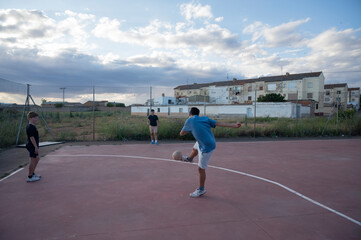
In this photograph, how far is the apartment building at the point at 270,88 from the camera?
5466cm

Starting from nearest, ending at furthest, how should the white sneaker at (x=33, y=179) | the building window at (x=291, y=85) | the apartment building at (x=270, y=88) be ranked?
the white sneaker at (x=33, y=179), the apartment building at (x=270, y=88), the building window at (x=291, y=85)

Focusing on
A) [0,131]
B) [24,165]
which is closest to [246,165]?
[24,165]

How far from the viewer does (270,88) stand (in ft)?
196

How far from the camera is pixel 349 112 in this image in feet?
61.3

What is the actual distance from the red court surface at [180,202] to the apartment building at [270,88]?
135ft

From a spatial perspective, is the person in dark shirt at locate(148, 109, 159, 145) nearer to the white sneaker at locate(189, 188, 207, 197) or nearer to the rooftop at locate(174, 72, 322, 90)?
the white sneaker at locate(189, 188, 207, 197)

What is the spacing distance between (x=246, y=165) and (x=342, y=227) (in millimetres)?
4273

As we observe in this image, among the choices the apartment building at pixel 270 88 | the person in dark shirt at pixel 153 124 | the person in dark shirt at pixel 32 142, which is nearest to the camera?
the person in dark shirt at pixel 32 142

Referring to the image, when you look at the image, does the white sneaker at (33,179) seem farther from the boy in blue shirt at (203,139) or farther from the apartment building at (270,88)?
the apartment building at (270,88)

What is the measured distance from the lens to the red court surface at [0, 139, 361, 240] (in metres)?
3.66

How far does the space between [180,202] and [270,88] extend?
6066 centimetres

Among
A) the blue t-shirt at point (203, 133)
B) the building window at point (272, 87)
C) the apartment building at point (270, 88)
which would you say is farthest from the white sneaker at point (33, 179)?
the building window at point (272, 87)

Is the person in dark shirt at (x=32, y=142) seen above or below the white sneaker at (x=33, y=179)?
above

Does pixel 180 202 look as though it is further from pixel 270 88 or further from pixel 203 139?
pixel 270 88
